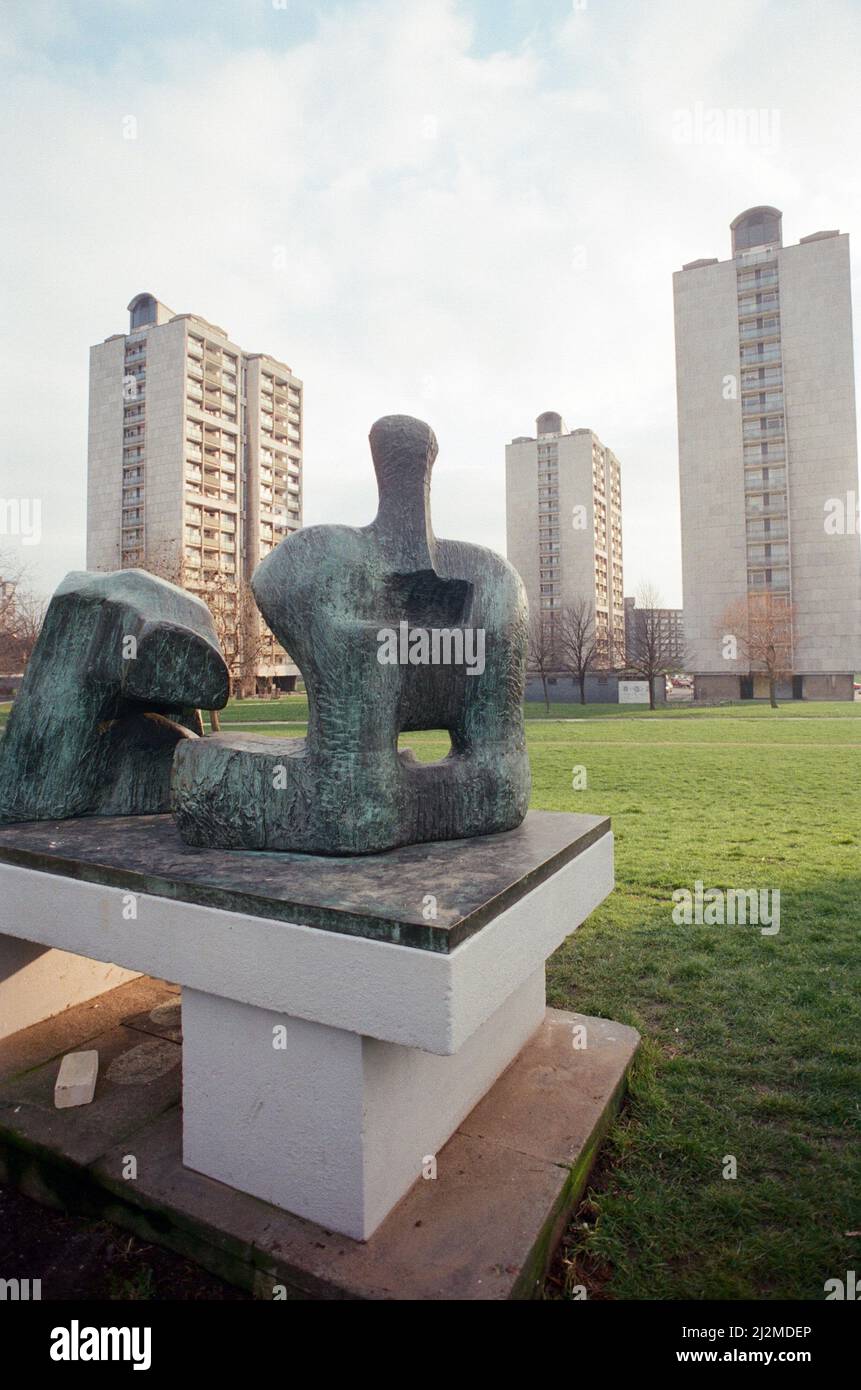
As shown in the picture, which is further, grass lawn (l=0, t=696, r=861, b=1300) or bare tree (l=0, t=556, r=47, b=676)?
bare tree (l=0, t=556, r=47, b=676)

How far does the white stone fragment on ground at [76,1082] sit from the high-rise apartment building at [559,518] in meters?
61.0

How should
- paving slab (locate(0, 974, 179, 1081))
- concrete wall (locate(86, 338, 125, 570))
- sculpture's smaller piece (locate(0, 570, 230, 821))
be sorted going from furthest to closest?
concrete wall (locate(86, 338, 125, 570)) → sculpture's smaller piece (locate(0, 570, 230, 821)) → paving slab (locate(0, 974, 179, 1081))

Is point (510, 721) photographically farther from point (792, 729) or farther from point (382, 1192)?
point (792, 729)

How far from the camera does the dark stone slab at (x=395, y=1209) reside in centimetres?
223

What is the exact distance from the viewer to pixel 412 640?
130 inches

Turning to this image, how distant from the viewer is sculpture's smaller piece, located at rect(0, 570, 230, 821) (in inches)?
142

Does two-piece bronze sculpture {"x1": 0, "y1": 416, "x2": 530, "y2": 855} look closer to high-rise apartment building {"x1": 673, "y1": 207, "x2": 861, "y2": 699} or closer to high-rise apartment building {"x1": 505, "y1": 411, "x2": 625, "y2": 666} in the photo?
high-rise apartment building {"x1": 673, "y1": 207, "x2": 861, "y2": 699}

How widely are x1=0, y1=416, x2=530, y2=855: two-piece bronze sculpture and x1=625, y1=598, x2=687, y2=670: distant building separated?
35.7 metres

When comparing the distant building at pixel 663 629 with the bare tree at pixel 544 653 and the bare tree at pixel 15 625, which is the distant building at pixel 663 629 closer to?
the bare tree at pixel 544 653

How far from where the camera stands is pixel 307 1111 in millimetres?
2451

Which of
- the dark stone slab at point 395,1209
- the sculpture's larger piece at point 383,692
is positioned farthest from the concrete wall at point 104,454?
the dark stone slab at point 395,1209

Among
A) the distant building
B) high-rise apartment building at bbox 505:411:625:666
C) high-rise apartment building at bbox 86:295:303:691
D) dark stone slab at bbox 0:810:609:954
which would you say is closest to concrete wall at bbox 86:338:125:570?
high-rise apartment building at bbox 86:295:303:691

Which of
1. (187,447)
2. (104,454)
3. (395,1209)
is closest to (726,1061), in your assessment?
(395,1209)

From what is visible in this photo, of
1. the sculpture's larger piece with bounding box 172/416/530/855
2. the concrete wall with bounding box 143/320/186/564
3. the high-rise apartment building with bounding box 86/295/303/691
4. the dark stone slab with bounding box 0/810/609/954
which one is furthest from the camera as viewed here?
the high-rise apartment building with bounding box 86/295/303/691
